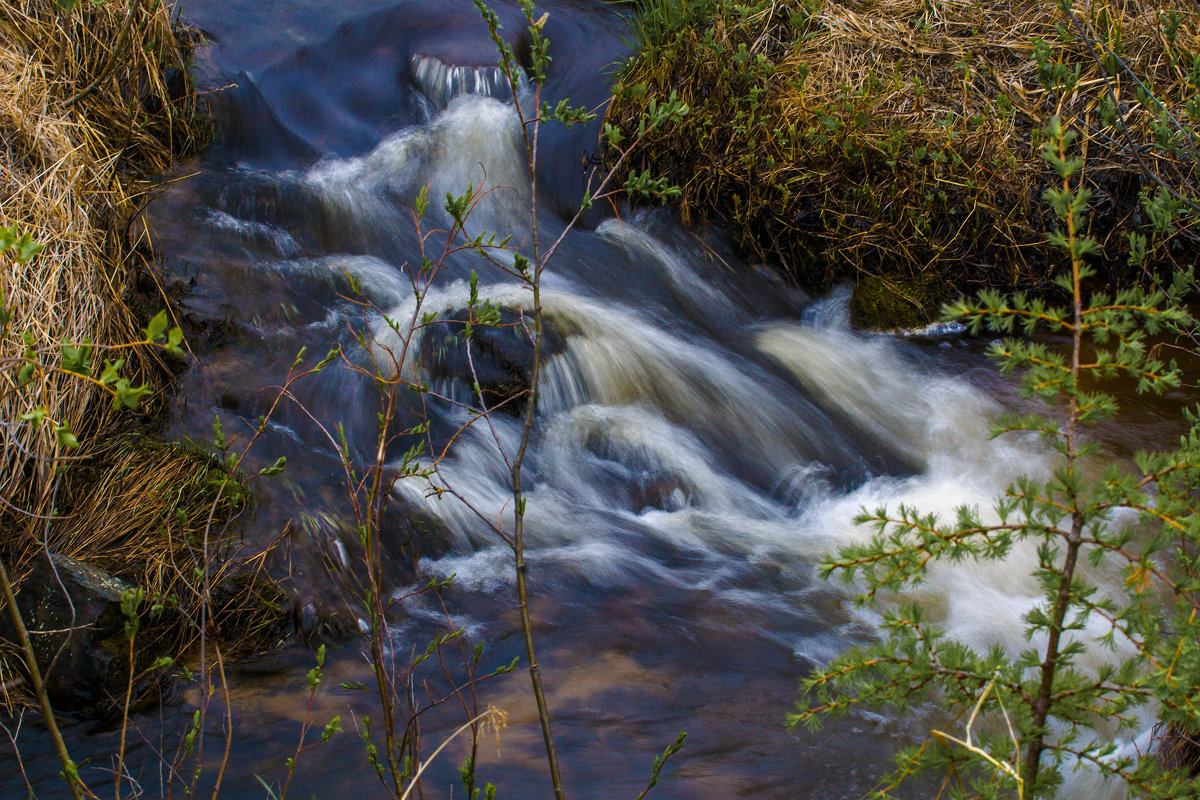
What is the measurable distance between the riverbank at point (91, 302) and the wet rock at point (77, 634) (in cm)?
3

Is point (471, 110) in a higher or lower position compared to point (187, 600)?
higher

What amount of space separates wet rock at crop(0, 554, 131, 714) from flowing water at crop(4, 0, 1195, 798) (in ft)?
0.47

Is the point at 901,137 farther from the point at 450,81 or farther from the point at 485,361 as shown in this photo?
the point at 450,81

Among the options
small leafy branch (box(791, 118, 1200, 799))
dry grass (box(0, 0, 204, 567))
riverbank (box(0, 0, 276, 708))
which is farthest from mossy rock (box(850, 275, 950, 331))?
small leafy branch (box(791, 118, 1200, 799))

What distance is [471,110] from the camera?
701cm

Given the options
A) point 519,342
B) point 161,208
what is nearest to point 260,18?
point 161,208

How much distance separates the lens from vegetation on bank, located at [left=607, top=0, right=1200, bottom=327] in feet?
19.9

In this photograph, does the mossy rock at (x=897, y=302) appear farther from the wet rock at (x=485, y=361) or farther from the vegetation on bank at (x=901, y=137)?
the wet rock at (x=485, y=361)

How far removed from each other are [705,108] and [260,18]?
350 cm

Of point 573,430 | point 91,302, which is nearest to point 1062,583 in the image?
point 573,430

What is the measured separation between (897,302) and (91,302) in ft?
15.6

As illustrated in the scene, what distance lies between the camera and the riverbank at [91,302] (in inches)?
123

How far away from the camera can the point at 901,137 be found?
595cm

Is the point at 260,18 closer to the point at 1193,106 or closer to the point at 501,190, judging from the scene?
the point at 501,190
